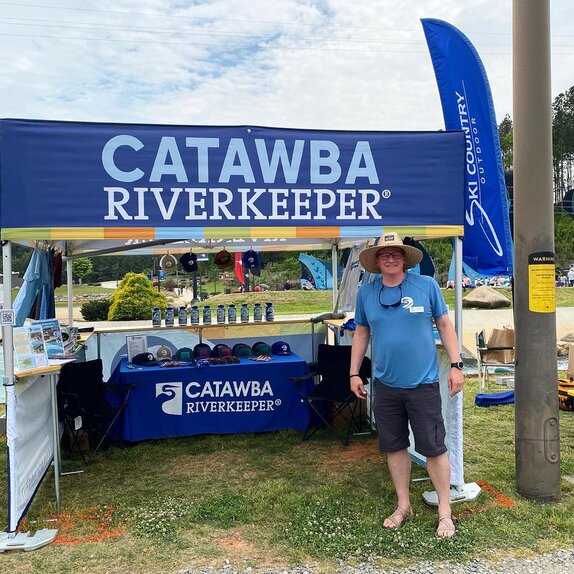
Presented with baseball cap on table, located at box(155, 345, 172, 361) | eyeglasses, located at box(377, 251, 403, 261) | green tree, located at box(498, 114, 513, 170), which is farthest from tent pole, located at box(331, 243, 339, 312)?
green tree, located at box(498, 114, 513, 170)

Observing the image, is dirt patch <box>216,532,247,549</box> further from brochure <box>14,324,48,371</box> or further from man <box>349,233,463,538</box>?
brochure <box>14,324,48,371</box>

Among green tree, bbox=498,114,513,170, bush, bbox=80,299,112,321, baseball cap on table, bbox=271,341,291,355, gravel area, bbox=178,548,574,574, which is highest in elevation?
green tree, bbox=498,114,513,170

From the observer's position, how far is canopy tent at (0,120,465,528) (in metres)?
3.27

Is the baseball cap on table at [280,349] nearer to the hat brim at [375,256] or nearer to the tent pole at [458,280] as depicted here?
the tent pole at [458,280]

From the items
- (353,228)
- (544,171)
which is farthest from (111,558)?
(544,171)

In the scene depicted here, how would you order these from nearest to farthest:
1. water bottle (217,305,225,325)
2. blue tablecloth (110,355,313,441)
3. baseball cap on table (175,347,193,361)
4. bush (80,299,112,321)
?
blue tablecloth (110,355,313,441), baseball cap on table (175,347,193,361), water bottle (217,305,225,325), bush (80,299,112,321)

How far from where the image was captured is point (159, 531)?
3.22 metres

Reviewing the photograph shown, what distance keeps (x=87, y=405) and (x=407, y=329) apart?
275 centimetres

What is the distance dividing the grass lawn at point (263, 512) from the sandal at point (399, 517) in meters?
0.05

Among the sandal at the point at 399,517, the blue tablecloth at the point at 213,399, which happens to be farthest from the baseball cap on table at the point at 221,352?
the sandal at the point at 399,517

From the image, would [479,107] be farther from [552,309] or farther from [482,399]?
[482,399]

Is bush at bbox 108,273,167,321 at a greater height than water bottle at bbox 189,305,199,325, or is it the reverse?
water bottle at bbox 189,305,199,325

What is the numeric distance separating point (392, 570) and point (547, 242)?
6.90 ft

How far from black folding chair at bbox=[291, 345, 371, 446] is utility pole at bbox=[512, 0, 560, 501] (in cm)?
154
